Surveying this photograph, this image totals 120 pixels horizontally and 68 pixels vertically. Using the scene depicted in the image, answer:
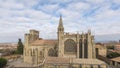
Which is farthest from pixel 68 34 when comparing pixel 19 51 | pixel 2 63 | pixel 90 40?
pixel 19 51

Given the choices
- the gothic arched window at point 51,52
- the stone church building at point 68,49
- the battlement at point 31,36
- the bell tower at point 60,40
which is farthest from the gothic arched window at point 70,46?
the battlement at point 31,36

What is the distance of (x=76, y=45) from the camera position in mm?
53719

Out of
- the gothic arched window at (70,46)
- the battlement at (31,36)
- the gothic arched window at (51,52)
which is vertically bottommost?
the gothic arched window at (51,52)

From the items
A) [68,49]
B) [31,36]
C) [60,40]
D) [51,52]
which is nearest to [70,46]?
[68,49]

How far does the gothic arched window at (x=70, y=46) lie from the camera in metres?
54.0

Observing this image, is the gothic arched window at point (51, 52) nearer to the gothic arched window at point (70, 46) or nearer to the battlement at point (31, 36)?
the gothic arched window at point (70, 46)

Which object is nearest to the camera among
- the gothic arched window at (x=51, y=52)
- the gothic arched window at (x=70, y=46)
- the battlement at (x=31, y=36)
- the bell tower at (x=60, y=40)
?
the bell tower at (x=60, y=40)

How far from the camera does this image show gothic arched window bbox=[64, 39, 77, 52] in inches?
2125

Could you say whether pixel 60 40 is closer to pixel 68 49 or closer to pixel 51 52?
pixel 68 49

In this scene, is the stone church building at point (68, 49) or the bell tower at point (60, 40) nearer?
the stone church building at point (68, 49)

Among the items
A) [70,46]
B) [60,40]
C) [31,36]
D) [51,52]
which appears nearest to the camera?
[60,40]

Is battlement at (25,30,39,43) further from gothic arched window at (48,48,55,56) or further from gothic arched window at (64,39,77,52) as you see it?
gothic arched window at (64,39,77,52)

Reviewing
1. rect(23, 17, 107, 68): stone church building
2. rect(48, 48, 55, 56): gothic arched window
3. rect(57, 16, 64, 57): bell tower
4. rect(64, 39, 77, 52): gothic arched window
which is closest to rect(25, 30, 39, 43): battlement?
rect(23, 17, 107, 68): stone church building

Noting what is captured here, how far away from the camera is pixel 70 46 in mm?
54438
